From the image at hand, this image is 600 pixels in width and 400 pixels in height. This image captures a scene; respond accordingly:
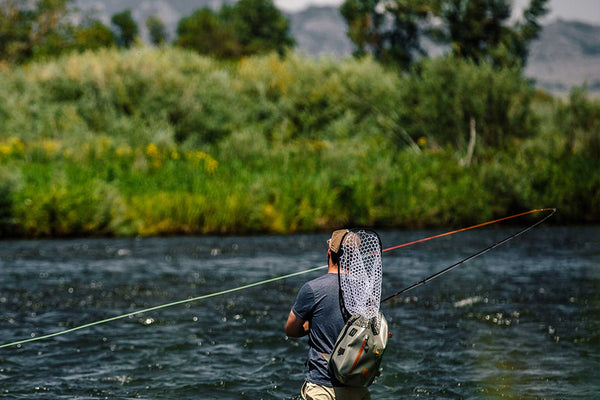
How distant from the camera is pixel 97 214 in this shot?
Answer: 22781 millimetres

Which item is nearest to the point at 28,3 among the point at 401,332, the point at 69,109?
the point at 69,109

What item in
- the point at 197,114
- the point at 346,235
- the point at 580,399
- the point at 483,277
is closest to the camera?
the point at 346,235

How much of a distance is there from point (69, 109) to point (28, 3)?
133ft

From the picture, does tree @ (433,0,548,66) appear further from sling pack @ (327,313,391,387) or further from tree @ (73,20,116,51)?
sling pack @ (327,313,391,387)

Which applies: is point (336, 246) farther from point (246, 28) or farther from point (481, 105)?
point (246, 28)

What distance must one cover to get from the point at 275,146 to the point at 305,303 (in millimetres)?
27783

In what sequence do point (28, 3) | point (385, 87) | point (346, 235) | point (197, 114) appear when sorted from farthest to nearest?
1. point (28, 3)
2. point (385, 87)
3. point (197, 114)
4. point (346, 235)

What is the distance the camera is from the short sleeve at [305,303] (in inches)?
205

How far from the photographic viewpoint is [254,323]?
12.5m

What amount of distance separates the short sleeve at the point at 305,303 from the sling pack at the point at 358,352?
12.8 inches

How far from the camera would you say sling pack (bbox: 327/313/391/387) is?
4867mm

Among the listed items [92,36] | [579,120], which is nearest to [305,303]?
[579,120]

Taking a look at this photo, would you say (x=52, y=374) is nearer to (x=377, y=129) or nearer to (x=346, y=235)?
(x=346, y=235)

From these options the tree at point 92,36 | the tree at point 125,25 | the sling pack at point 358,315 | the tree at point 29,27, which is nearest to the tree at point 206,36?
the tree at point 92,36
